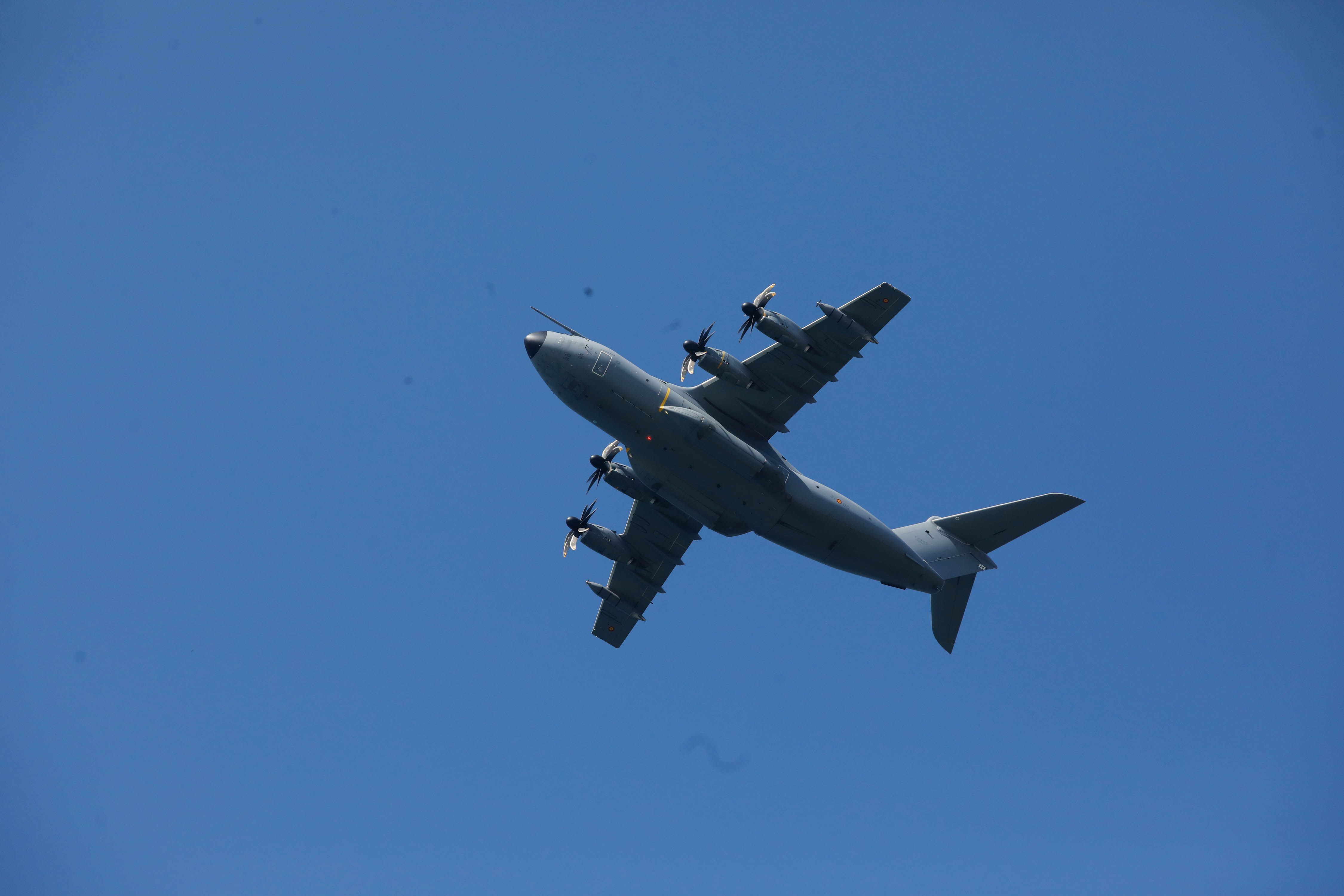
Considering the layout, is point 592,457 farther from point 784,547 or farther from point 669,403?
point 784,547

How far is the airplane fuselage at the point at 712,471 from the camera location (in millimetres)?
34906

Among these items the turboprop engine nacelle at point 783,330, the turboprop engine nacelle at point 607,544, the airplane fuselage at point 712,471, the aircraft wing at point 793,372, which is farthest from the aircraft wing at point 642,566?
the turboprop engine nacelle at point 783,330

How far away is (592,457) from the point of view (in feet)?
127

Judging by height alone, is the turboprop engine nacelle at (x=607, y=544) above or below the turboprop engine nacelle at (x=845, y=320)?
below

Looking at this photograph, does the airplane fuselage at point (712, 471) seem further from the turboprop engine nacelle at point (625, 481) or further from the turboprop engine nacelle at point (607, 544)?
the turboprop engine nacelle at point (607, 544)

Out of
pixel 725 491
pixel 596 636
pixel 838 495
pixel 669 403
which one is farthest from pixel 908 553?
pixel 596 636

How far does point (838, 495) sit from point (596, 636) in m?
14.6

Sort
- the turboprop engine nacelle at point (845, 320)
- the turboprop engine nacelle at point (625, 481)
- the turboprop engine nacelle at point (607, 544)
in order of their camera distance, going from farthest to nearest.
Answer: the turboprop engine nacelle at point (607, 544) → the turboprop engine nacelle at point (625, 481) → the turboprop engine nacelle at point (845, 320)

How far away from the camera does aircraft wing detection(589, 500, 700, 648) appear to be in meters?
42.6

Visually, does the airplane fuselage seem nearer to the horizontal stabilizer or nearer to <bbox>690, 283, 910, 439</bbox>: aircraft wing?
<bbox>690, 283, 910, 439</bbox>: aircraft wing

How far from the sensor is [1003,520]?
4034 centimetres

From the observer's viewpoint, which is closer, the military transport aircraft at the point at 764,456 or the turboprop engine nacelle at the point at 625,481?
the military transport aircraft at the point at 764,456

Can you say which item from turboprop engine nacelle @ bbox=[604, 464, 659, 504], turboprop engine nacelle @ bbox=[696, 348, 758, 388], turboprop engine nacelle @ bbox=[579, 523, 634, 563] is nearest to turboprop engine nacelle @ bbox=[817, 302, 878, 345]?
A: turboprop engine nacelle @ bbox=[696, 348, 758, 388]

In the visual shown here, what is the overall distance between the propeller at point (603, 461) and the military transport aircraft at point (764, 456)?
0.18ft
